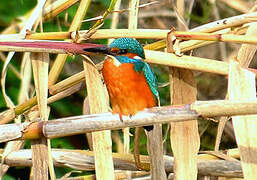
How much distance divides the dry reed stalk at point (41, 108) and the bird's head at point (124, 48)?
24cm

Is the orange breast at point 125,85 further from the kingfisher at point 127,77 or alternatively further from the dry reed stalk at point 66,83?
the dry reed stalk at point 66,83

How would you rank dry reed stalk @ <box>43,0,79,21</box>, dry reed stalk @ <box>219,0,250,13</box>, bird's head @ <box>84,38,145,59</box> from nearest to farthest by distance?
bird's head @ <box>84,38,145,59</box> → dry reed stalk @ <box>43,0,79,21</box> → dry reed stalk @ <box>219,0,250,13</box>

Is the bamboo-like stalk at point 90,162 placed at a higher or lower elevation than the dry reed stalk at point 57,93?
lower

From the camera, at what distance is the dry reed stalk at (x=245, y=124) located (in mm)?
1733

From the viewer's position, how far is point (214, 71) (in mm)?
1886

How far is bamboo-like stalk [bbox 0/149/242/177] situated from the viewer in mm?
2303

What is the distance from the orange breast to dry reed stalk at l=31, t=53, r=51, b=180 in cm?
31

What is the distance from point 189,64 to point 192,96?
159 mm

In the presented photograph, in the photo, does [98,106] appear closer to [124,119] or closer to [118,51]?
[124,119]

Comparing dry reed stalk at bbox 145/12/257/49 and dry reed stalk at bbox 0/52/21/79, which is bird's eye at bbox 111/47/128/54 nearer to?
dry reed stalk at bbox 145/12/257/49

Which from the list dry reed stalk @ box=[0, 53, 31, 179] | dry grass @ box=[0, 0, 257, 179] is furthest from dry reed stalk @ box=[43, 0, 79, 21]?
dry reed stalk @ box=[0, 53, 31, 179]

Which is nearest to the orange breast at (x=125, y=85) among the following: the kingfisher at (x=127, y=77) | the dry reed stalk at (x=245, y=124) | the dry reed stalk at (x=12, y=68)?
the kingfisher at (x=127, y=77)

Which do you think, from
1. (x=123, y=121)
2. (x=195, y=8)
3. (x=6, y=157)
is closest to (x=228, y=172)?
(x=123, y=121)

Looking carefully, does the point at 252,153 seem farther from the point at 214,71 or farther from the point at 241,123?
the point at 214,71
